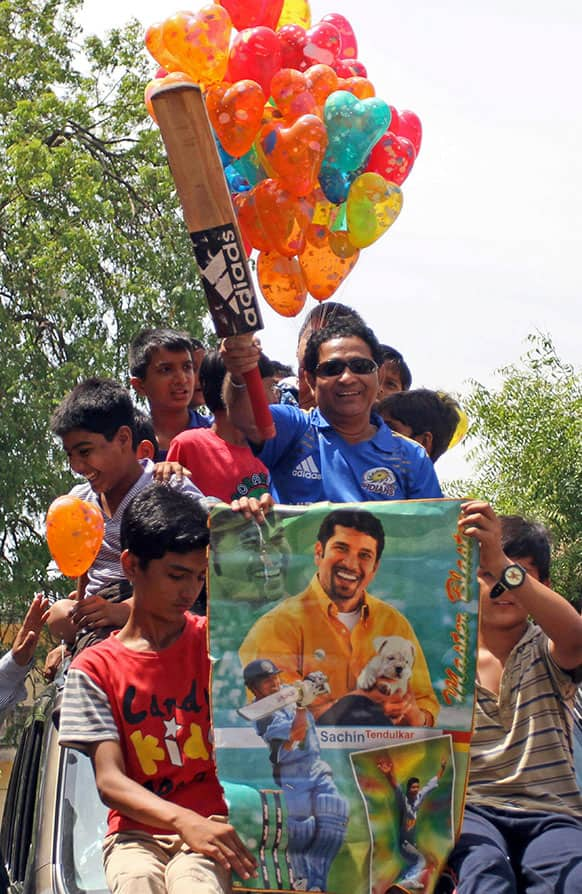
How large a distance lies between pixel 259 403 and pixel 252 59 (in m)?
1.98

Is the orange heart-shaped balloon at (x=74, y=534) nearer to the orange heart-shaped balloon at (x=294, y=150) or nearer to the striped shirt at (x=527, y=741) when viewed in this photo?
the striped shirt at (x=527, y=741)

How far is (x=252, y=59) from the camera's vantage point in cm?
576

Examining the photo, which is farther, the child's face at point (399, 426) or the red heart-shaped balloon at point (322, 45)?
the red heart-shaped balloon at point (322, 45)

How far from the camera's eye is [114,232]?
16.1 m

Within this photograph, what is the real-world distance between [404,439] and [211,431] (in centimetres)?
67

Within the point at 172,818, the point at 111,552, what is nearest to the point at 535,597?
the point at 172,818

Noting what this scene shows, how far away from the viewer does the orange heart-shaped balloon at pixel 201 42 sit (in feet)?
18.4

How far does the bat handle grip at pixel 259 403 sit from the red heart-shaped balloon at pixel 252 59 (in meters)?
1.84

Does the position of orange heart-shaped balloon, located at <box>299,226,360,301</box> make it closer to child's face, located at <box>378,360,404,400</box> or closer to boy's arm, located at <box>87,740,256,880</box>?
child's face, located at <box>378,360,404,400</box>

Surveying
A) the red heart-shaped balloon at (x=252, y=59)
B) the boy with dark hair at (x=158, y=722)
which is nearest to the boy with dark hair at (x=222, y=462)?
the boy with dark hair at (x=158, y=722)

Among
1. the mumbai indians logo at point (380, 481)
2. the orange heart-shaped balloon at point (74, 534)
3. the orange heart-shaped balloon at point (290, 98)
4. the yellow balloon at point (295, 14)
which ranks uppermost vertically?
the yellow balloon at point (295, 14)

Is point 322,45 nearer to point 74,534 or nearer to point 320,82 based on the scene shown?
point 320,82

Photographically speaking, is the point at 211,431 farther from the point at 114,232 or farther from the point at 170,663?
the point at 114,232

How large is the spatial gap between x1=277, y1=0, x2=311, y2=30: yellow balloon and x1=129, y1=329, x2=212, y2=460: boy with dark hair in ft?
5.18
